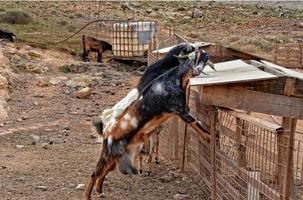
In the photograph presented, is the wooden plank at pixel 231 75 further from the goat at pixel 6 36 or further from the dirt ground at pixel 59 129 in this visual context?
the goat at pixel 6 36

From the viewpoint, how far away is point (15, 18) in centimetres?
3338

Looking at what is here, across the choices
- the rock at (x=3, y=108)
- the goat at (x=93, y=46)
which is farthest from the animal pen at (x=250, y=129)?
the goat at (x=93, y=46)

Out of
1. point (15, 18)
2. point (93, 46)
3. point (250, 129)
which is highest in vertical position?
point (250, 129)

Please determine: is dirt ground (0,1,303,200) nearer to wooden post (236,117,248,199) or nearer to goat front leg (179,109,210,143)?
goat front leg (179,109,210,143)

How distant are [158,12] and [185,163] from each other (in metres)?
44.3

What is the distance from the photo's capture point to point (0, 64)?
17.1m

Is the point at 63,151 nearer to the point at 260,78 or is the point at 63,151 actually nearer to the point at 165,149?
the point at 165,149

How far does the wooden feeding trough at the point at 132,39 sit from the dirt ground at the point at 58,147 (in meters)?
3.04

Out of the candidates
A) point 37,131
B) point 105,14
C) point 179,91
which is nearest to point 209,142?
point 179,91

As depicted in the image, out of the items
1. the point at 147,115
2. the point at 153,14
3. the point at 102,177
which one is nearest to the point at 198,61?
the point at 147,115

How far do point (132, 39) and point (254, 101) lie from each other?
1593cm

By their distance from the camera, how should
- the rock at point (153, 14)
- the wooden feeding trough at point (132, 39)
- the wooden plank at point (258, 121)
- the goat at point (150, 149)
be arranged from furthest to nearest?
the rock at point (153, 14) < the wooden feeding trough at point (132, 39) < the goat at point (150, 149) < the wooden plank at point (258, 121)

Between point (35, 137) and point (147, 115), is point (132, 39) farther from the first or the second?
point (147, 115)

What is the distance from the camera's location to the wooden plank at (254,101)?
5.20 meters
